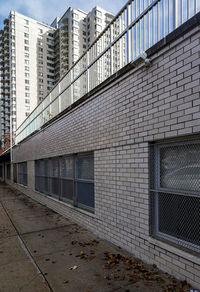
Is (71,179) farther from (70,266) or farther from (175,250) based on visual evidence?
(175,250)

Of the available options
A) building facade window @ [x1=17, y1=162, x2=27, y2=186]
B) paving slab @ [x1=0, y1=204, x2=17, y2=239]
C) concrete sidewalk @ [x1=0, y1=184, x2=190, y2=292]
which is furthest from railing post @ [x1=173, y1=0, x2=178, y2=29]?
building facade window @ [x1=17, y1=162, x2=27, y2=186]

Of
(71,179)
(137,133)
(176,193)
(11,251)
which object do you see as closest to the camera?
(176,193)

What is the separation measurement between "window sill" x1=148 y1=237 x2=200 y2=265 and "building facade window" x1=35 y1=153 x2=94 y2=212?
97.7 inches

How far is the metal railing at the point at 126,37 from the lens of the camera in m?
3.27

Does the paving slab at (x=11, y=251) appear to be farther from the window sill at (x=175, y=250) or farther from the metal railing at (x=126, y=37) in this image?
the metal railing at (x=126, y=37)

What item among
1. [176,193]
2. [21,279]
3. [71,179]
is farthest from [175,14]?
[71,179]

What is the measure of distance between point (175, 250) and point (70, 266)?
185 centimetres

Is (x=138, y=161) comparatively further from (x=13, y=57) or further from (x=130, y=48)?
(x=13, y=57)

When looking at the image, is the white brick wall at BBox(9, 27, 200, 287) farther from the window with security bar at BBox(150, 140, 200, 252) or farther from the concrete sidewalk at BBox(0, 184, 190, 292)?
the concrete sidewalk at BBox(0, 184, 190, 292)

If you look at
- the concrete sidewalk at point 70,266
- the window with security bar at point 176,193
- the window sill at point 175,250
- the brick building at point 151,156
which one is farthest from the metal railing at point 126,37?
the concrete sidewalk at point 70,266

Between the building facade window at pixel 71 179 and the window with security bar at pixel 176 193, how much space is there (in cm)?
238

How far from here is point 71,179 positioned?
6703 millimetres

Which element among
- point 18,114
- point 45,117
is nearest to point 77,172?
point 45,117

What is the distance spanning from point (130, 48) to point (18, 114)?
61966 mm
